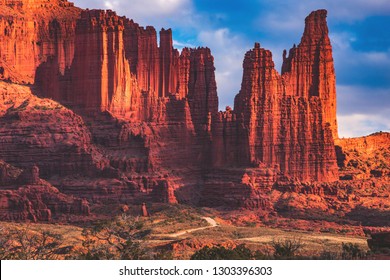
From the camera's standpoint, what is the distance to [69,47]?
476ft

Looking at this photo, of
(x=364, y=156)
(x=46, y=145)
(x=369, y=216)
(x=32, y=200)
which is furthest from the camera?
(x=364, y=156)

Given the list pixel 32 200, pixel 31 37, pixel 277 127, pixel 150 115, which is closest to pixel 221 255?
pixel 32 200

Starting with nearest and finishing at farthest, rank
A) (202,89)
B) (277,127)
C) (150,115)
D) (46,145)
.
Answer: (46,145) → (150,115) → (277,127) → (202,89)

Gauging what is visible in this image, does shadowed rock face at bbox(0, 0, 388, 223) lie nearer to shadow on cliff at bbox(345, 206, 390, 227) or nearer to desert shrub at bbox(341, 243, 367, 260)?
shadow on cliff at bbox(345, 206, 390, 227)

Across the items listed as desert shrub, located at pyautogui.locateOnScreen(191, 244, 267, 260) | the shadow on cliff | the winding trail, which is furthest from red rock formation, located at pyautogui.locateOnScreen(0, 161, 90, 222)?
desert shrub, located at pyautogui.locateOnScreen(191, 244, 267, 260)

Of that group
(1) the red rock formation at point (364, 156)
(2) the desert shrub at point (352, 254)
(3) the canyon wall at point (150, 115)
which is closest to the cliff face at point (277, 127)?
(3) the canyon wall at point (150, 115)

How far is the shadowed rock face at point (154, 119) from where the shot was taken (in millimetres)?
121438

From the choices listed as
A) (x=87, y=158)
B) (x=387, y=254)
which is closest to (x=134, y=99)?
(x=87, y=158)

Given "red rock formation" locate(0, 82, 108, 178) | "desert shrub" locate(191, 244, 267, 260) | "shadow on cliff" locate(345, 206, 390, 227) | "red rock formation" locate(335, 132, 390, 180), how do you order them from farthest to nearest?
"red rock formation" locate(335, 132, 390, 180)
"shadow on cliff" locate(345, 206, 390, 227)
"red rock formation" locate(0, 82, 108, 178)
"desert shrub" locate(191, 244, 267, 260)

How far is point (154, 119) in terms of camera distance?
13112 cm

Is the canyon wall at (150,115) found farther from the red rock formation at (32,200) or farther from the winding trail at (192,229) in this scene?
the winding trail at (192,229)

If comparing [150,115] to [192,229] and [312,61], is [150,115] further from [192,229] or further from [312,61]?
[192,229]

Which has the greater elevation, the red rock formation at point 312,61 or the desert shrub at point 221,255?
the red rock formation at point 312,61

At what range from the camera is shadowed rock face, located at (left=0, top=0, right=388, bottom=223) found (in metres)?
121
